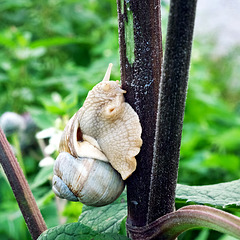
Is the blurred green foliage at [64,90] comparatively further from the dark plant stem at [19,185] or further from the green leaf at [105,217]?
the dark plant stem at [19,185]

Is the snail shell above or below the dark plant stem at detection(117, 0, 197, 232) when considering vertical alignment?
below

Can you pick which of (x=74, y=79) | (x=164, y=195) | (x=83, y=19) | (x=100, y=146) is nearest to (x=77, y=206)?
(x=100, y=146)

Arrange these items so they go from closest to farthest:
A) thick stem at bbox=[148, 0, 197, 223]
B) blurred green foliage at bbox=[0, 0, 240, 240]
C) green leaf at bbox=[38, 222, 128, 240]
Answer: thick stem at bbox=[148, 0, 197, 223] → green leaf at bbox=[38, 222, 128, 240] → blurred green foliage at bbox=[0, 0, 240, 240]

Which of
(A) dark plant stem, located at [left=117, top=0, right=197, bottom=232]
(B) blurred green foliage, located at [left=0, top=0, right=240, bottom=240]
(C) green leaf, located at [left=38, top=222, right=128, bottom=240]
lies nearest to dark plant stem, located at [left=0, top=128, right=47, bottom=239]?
(C) green leaf, located at [left=38, top=222, right=128, bottom=240]

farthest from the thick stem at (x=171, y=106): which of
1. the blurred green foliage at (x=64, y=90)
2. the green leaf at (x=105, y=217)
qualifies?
the blurred green foliage at (x=64, y=90)

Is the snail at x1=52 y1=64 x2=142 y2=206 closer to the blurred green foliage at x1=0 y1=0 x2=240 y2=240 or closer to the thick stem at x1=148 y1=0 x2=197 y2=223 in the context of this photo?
the thick stem at x1=148 y1=0 x2=197 y2=223

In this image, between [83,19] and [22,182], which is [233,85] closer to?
[83,19]

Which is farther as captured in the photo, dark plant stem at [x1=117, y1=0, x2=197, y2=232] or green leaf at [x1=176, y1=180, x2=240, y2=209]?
green leaf at [x1=176, y1=180, x2=240, y2=209]
